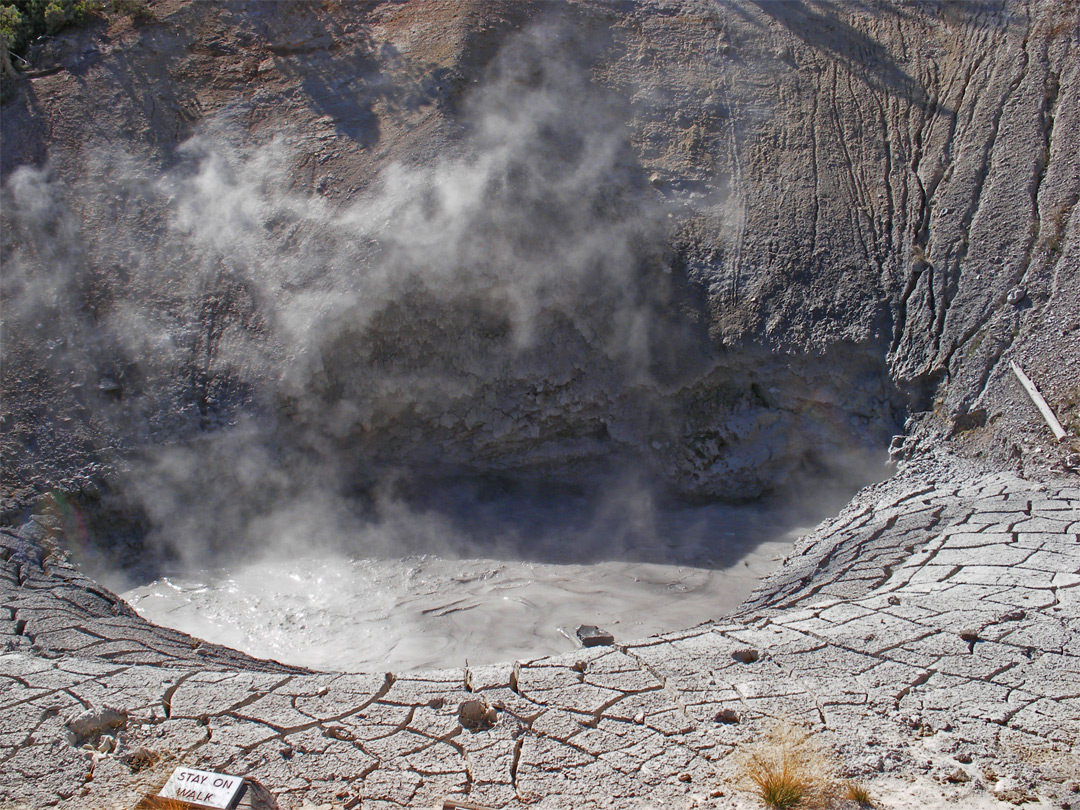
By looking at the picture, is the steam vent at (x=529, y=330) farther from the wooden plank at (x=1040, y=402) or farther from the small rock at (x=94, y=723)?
the small rock at (x=94, y=723)

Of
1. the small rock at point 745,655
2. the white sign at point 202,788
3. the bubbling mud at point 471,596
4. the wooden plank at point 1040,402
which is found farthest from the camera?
the wooden plank at point 1040,402

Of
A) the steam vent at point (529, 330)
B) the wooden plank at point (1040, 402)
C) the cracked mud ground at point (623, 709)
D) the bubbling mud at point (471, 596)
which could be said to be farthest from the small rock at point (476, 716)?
the wooden plank at point (1040, 402)

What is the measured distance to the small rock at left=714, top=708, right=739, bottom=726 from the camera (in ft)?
9.32

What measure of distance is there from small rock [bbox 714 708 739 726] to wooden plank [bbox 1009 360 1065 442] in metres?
3.58

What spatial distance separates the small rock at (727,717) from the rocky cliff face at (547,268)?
11.8 ft

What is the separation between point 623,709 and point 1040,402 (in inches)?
161

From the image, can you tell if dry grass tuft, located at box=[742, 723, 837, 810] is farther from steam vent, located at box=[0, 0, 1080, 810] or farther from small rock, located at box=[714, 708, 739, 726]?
steam vent, located at box=[0, 0, 1080, 810]

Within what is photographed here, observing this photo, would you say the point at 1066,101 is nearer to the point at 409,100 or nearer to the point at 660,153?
the point at 660,153

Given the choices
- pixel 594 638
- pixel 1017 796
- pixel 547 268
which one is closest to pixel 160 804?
pixel 594 638

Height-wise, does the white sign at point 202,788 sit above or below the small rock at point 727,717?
above

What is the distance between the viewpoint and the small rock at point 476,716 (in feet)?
9.43

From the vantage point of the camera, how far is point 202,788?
239cm

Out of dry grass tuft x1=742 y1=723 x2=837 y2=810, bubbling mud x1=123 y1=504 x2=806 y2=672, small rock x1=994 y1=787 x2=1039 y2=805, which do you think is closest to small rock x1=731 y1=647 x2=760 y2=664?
dry grass tuft x1=742 y1=723 x2=837 y2=810

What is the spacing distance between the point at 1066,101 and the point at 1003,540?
14.5 feet
